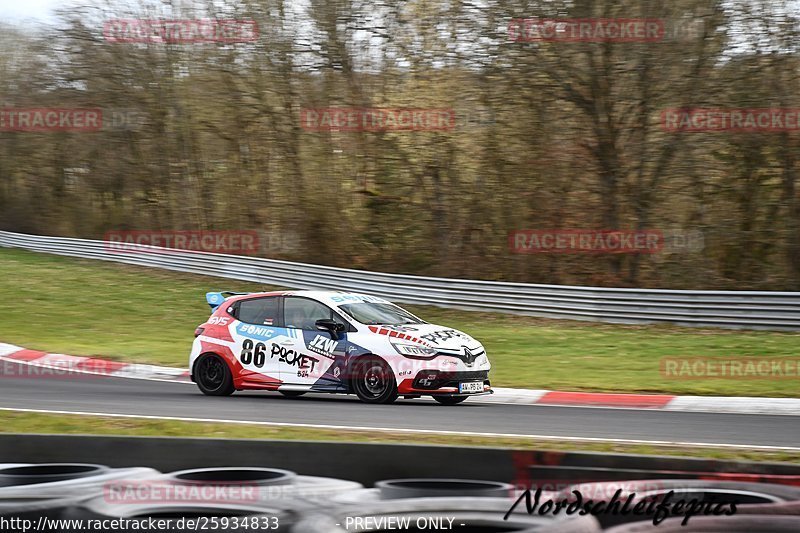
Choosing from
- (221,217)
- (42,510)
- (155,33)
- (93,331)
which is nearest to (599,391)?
(42,510)

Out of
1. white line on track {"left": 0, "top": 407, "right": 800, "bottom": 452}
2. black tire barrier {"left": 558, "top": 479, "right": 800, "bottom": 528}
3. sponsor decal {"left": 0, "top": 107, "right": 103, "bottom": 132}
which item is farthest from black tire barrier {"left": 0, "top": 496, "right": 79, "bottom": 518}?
sponsor decal {"left": 0, "top": 107, "right": 103, "bottom": 132}

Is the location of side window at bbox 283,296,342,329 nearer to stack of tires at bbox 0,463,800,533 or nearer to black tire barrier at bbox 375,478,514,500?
stack of tires at bbox 0,463,800,533

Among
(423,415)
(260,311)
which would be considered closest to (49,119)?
(260,311)

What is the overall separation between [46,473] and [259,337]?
6.11m

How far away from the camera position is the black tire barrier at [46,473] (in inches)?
242

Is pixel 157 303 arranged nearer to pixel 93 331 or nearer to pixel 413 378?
pixel 93 331

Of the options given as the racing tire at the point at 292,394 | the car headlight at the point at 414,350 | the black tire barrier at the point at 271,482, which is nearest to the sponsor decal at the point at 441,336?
the car headlight at the point at 414,350

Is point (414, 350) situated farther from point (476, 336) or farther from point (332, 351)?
point (476, 336)

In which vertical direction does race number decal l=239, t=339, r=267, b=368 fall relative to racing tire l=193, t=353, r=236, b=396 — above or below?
above

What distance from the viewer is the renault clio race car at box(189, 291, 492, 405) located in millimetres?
11656

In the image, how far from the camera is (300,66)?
28234 mm

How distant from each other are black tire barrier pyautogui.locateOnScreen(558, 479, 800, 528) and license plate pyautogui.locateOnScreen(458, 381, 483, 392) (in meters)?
6.10

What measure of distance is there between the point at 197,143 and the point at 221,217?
2.78 m

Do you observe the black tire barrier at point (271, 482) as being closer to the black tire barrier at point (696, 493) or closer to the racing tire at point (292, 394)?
the black tire barrier at point (696, 493)
